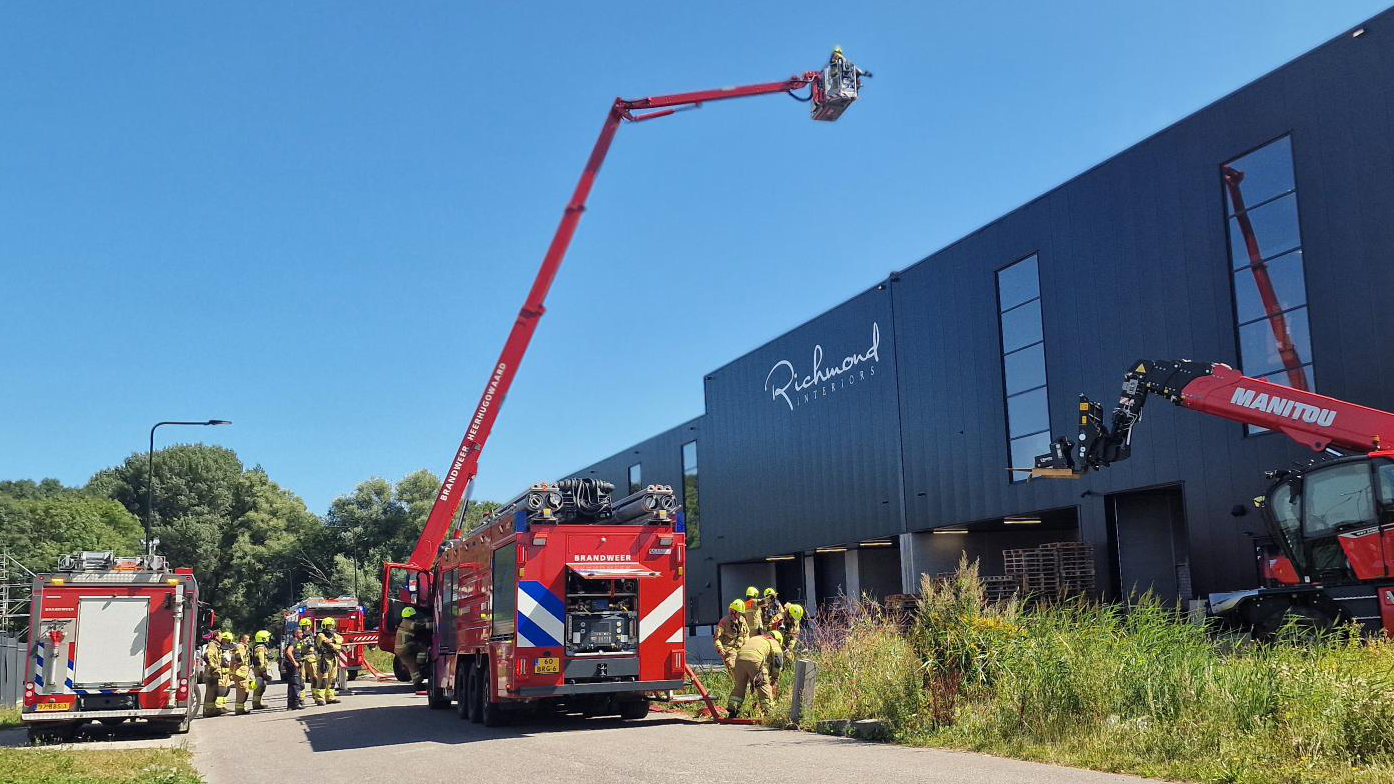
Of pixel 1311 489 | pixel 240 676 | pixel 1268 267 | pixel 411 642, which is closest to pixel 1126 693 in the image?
pixel 1311 489

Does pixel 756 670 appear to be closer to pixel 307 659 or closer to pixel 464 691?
pixel 464 691

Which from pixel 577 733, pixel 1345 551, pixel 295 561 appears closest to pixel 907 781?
pixel 577 733

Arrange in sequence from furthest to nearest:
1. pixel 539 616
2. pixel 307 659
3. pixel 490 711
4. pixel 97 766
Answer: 1. pixel 307 659
2. pixel 490 711
3. pixel 539 616
4. pixel 97 766

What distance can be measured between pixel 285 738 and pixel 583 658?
200 inches

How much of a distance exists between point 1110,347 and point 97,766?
2005cm

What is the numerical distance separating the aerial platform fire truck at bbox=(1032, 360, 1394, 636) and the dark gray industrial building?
3716 mm

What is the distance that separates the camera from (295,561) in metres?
78.9

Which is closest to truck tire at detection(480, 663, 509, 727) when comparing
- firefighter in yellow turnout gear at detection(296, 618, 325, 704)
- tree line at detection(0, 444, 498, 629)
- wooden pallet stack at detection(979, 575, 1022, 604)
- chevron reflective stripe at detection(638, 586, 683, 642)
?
chevron reflective stripe at detection(638, 586, 683, 642)

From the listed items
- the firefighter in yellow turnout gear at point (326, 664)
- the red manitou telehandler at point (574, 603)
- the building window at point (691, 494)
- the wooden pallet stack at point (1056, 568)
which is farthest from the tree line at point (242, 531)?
the red manitou telehandler at point (574, 603)

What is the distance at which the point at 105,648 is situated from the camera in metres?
18.1

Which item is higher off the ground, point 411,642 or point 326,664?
point 411,642

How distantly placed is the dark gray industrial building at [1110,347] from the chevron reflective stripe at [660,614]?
11.3 meters

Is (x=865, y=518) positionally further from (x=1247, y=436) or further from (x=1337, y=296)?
(x=1337, y=296)

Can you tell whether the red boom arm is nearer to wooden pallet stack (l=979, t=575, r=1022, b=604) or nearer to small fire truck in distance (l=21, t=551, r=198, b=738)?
small fire truck in distance (l=21, t=551, r=198, b=738)
